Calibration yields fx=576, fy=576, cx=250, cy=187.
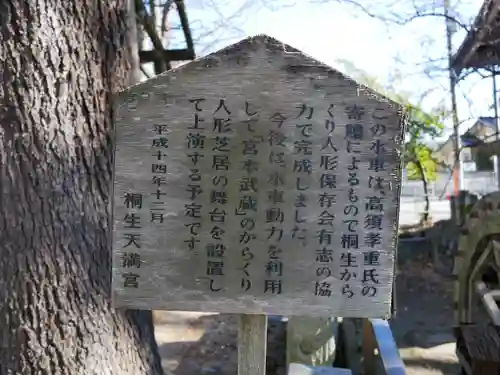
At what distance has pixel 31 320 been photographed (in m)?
2.62

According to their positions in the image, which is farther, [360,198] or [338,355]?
[338,355]

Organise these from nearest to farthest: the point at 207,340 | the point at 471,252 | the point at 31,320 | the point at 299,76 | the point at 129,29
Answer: the point at 299,76 → the point at 31,320 → the point at 129,29 → the point at 471,252 → the point at 207,340

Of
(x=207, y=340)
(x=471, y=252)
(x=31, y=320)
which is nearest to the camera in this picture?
(x=31, y=320)

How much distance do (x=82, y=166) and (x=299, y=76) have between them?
1397 millimetres

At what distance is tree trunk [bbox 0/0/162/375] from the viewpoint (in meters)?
2.62

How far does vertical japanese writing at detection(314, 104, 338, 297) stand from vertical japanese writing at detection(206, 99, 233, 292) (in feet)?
0.97

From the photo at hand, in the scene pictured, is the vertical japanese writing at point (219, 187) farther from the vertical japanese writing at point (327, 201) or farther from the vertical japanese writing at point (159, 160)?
the vertical japanese writing at point (327, 201)

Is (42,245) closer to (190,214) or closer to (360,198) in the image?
(190,214)

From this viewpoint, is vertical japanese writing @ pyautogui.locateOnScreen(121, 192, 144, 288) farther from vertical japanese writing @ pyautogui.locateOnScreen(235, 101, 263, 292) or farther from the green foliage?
the green foliage

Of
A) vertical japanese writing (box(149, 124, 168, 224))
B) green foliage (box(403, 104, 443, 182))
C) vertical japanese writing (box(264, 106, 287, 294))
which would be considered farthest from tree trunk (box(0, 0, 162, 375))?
green foliage (box(403, 104, 443, 182))

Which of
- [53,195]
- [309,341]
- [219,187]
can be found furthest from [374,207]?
[309,341]

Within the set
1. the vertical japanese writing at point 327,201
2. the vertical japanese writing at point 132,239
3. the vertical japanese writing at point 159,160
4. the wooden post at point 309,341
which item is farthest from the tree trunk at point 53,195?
the wooden post at point 309,341

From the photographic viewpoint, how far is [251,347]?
2072mm

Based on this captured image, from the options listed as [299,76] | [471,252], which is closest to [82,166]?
[299,76]
